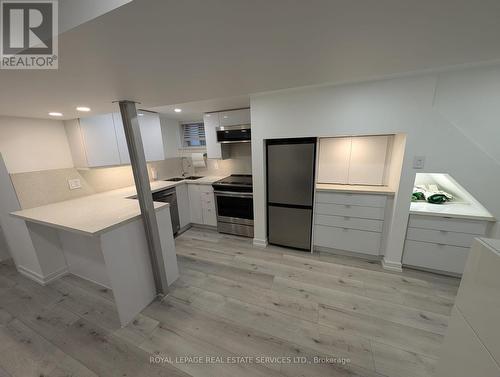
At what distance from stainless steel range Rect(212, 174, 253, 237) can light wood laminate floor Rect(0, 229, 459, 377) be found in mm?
855

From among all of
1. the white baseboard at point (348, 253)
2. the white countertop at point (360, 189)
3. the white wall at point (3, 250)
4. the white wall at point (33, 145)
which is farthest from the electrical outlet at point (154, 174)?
the white baseboard at point (348, 253)

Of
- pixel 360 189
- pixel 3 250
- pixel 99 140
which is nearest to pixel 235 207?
pixel 360 189

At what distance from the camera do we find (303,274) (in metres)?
2.26

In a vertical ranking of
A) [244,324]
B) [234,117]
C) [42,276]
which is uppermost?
[234,117]

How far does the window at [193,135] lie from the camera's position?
3.88 metres

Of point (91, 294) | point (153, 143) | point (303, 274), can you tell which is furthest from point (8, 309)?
point (303, 274)

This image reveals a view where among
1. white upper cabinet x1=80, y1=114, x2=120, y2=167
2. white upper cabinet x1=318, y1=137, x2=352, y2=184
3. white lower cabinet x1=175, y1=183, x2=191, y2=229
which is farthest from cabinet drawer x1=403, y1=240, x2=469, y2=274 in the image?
white upper cabinet x1=80, y1=114, x2=120, y2=167

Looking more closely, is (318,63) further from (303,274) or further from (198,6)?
(303,274)

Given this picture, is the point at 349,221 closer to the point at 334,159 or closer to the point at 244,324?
the point at 334,159

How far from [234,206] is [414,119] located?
2.54 m

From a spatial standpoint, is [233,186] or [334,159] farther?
[233,186]

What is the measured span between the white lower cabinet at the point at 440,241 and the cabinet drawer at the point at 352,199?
0.35m

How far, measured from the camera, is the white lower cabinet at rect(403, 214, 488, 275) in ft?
6.38

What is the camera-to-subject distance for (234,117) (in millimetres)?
2998
